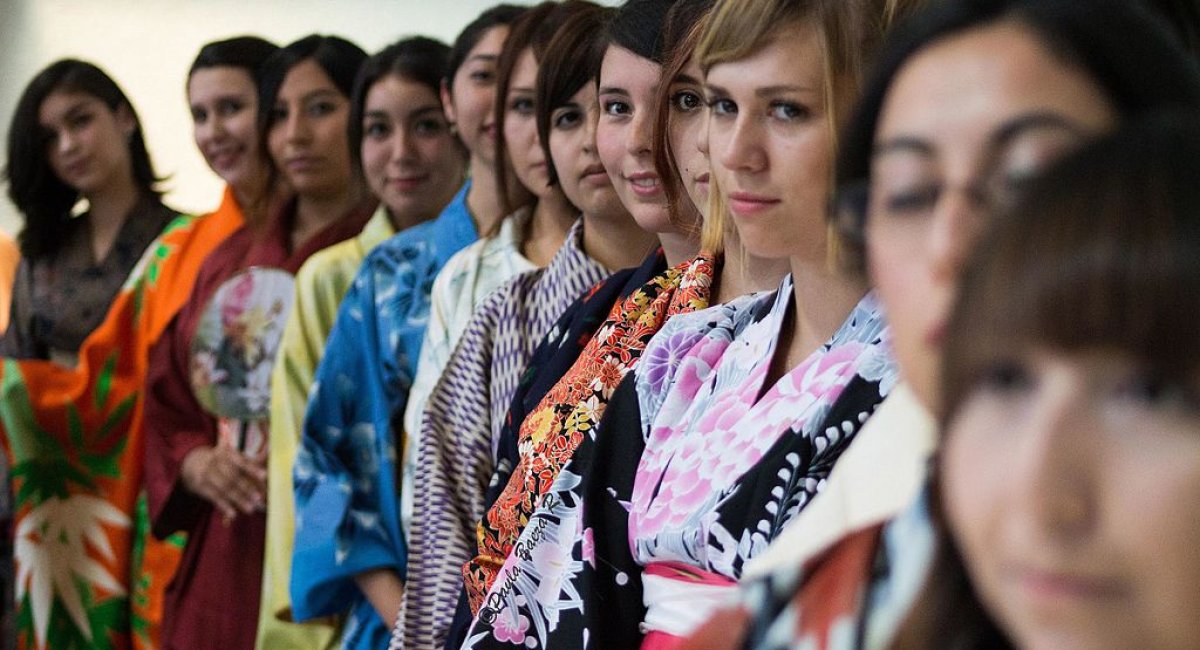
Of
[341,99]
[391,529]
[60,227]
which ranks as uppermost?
[341,99]

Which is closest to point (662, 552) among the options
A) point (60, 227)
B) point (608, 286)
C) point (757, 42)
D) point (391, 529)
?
point (757, 42)

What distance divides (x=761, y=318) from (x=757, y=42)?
21 centimetres

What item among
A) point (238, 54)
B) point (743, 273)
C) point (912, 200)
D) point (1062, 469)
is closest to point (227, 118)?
point (238, 54)

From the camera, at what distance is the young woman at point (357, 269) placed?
2.20m

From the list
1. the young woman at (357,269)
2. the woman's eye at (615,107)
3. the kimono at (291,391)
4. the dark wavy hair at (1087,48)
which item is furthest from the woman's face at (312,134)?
the dark wavy hair at (1087,48)

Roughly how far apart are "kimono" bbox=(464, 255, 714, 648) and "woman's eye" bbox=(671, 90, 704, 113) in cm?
15

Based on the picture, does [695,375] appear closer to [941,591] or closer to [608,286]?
[608,286]

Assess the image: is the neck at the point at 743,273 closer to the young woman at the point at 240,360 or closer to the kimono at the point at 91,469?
the young woman at the point at 240,360

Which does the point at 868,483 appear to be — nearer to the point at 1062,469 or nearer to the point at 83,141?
the point at 1062,469

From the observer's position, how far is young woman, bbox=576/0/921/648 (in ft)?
3.38

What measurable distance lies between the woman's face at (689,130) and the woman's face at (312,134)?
129cm

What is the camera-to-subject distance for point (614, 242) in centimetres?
183

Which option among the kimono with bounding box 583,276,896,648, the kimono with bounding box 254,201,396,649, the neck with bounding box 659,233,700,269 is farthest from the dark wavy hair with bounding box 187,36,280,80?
the kimono with bounding box 583,276,896,648

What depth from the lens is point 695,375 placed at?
1217mm
